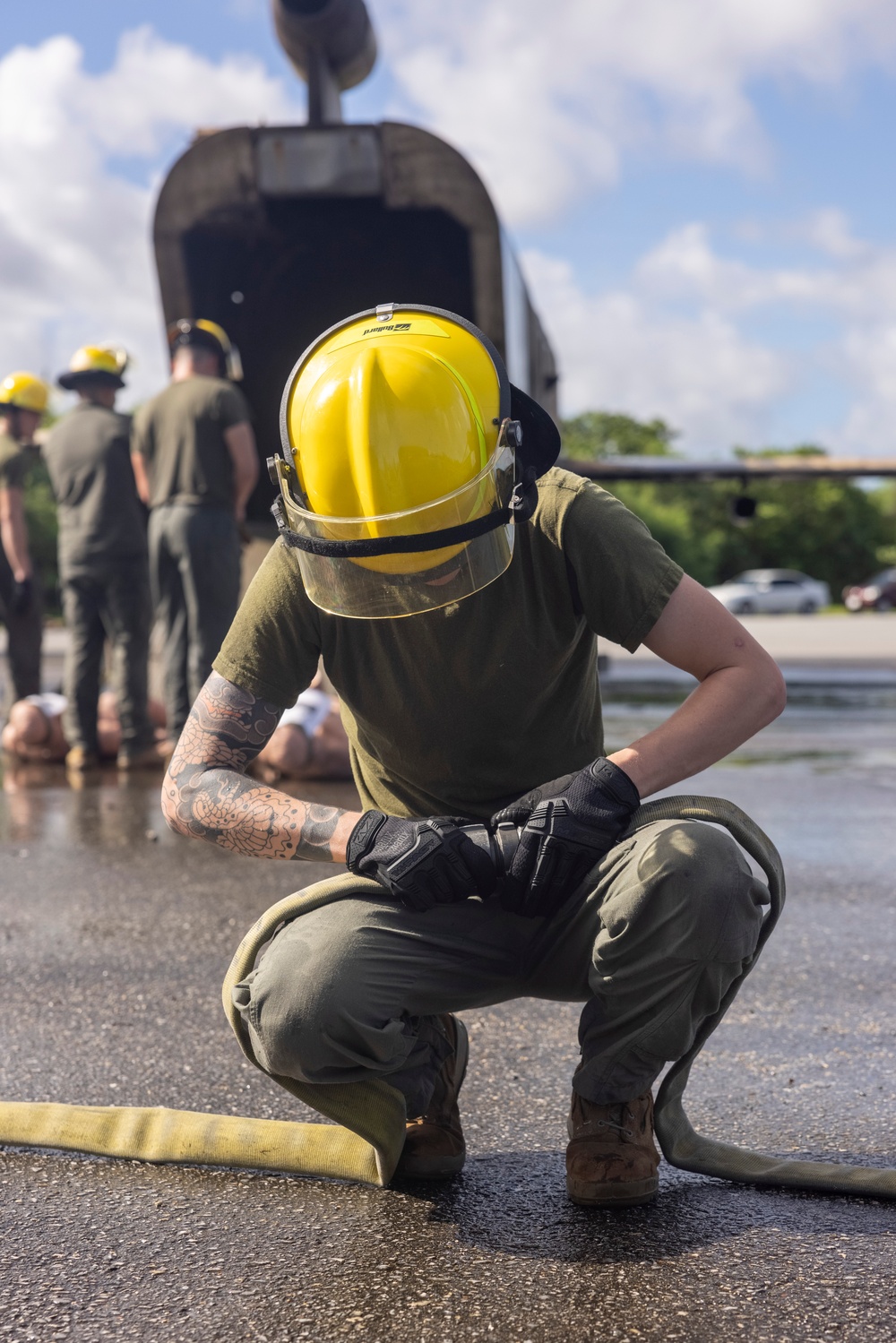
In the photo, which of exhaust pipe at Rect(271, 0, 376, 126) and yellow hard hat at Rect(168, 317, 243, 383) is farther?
exhaust pipe at Rect(271, 0, 376, 126)

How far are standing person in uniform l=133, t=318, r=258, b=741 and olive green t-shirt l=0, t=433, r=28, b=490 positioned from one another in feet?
4.98

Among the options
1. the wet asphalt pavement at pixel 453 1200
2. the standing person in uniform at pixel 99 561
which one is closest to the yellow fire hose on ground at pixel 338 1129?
the wet asphalt pavement at pixel 453 1200

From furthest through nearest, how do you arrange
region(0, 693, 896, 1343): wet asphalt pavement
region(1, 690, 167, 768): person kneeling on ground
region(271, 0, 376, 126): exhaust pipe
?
region(271, 0, 376, 126): exhaust pipe, region(1, 690, 167, 768): person kneeling on ground, region(0, 693, 896, 1343): wet asphalt pavement

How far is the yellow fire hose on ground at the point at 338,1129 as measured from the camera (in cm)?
220

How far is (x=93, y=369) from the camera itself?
7730mm

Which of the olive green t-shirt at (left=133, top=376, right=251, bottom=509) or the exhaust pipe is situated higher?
the exhaust pipe

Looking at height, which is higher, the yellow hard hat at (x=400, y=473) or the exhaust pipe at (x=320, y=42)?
the exhaust pipe at (x=320, y=42)

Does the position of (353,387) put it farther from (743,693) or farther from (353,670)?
(743,693)

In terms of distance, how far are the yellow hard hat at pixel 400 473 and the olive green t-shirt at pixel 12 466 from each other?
658 cm

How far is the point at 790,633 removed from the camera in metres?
28.4

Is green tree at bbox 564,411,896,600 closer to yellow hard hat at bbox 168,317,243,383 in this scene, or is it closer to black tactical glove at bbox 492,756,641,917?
yellow hard hat at bbox 168,317,243,383

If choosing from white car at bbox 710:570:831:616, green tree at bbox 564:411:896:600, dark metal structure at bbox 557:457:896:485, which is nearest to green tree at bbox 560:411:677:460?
green tree at bbox 564:411:896:600

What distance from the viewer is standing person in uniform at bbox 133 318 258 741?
6.93 m

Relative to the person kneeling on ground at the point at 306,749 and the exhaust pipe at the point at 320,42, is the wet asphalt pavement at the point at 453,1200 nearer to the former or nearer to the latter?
the person kneeling on ground at the point at 306,749
